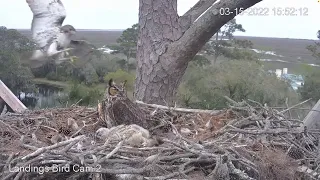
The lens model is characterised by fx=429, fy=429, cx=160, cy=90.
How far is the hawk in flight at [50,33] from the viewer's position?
2275 millimetres

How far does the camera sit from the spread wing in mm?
2283

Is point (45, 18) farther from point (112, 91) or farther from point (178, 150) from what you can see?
point (178, 150)

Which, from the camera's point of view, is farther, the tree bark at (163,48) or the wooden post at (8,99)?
the wooden post at (8,99)

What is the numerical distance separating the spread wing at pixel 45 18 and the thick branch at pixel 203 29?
698 millimetres

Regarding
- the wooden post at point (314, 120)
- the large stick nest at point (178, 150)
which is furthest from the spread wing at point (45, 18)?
the wooden post at point (314, 120)

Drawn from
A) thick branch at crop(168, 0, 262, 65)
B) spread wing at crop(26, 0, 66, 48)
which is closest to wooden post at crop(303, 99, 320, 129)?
thick branch at crop(168, 0, 262, 65)

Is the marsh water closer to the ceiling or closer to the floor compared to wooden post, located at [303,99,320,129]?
closer to the floor

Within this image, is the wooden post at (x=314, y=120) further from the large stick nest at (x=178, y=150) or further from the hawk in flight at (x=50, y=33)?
the hawk in flight at (x=50, y=33)

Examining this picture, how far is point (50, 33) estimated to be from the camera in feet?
7.56

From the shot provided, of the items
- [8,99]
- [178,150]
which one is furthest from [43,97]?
[178,150]

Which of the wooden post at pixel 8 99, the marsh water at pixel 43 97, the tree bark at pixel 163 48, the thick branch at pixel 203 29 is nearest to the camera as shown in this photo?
the thick branch at pixel 203 29

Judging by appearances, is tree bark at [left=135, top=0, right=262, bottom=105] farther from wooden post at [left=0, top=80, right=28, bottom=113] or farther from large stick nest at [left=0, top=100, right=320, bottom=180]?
wooden post at [left=0, top=80, right=28, bottom=113]

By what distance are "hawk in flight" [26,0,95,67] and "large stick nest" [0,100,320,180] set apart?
13.1 inches

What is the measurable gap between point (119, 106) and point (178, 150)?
1.71ft
